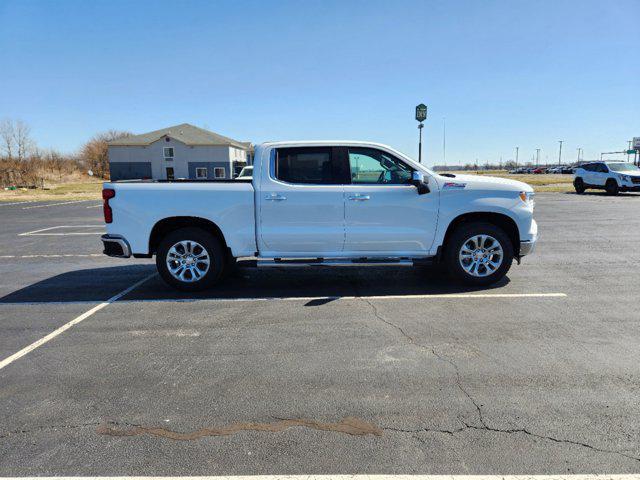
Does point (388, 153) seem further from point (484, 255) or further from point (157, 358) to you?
point (157, 358)

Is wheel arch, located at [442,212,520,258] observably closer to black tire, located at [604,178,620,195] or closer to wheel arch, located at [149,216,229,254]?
wheel arch, located at [149,216,229,254]

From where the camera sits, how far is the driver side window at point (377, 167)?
19.5 feet

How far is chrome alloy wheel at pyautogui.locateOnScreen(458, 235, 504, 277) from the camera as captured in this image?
604 centimetres

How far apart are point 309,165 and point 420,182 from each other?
60.4 inches

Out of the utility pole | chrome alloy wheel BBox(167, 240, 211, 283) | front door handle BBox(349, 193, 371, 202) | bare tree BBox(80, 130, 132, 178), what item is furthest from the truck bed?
bare tree BBox(80, 130, 132, 178)

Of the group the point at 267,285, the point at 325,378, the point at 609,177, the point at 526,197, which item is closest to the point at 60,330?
the point at 267,285

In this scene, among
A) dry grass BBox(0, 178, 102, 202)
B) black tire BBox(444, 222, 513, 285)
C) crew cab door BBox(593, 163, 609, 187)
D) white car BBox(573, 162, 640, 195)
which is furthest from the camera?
dry grass BBox(0, 178, 102, 202)

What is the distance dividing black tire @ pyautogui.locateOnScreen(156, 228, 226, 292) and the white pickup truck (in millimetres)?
14

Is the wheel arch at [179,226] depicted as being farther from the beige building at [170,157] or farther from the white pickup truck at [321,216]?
the beige building at [170,157]

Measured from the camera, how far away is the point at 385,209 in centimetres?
586

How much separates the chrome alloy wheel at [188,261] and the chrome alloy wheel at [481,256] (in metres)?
3.60

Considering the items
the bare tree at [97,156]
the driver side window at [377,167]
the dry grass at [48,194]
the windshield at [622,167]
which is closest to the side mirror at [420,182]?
the driver side window at [377,167]

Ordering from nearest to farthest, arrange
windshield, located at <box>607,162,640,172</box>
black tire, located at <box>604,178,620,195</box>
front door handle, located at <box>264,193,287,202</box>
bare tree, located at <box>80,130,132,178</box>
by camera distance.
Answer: front door handle, located at <box>264,193,287,202</box>, black tire, located at <box>604,178,620,195</box>, windshield, located at <box>607,162,640,172</box>, bare tree, located at <box>80,130,132,178</box>

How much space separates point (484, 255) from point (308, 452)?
171 inches
